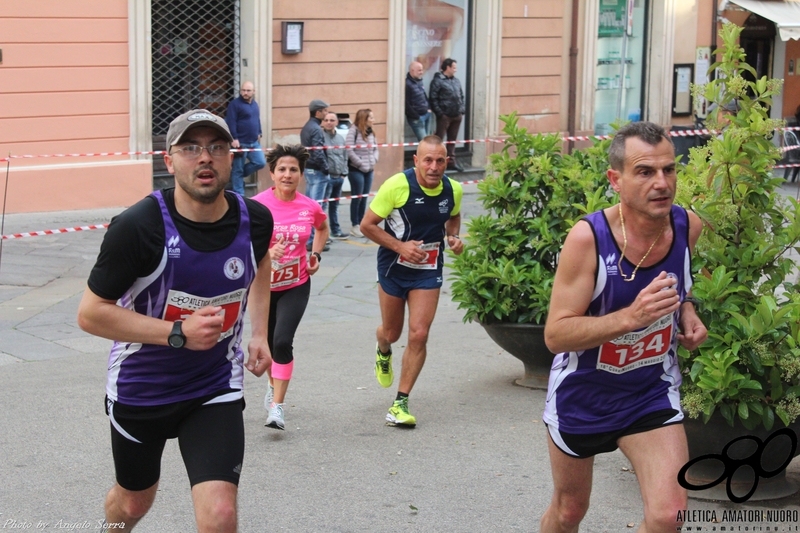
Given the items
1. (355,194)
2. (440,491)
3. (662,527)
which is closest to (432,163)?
(440,491)

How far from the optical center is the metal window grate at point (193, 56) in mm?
15578

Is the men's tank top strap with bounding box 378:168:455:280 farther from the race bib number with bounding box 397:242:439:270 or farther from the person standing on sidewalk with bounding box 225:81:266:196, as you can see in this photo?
the person standing on sidewalk with bounding box 225:81:266:196

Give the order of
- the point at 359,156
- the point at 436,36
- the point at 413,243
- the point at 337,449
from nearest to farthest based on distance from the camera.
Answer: the point at 337,449, the point at 413,243, the point at 359,156, the point at 436,36

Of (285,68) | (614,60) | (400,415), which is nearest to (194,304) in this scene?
(400,415)

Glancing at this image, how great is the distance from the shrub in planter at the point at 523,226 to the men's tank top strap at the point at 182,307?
3349mm

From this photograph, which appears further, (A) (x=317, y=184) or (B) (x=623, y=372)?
(A) (x=317, y=184)

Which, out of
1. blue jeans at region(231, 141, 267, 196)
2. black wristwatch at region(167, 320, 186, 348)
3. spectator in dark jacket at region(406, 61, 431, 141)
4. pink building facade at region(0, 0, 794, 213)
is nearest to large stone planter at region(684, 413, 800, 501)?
black wristwatch at region(167, 320, 186, 348)

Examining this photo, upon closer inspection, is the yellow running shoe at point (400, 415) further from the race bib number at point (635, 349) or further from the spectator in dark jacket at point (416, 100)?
the spectator in dark jacket at point (416, 100)

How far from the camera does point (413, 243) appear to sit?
6719mm

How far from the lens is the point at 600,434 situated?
3.82m

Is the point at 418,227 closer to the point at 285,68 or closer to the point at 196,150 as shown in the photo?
the point at 196,150

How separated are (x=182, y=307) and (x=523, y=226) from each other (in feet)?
12.8

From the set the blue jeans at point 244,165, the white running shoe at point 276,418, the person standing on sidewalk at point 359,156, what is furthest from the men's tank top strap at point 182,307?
the blue jeans at point 244,165

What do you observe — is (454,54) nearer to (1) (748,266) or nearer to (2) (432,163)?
(2) (432,163)
